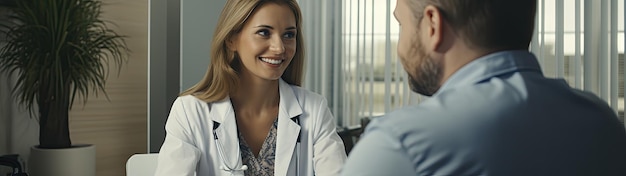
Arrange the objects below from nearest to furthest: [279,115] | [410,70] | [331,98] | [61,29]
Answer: [410,70] → [279,115] → [331,98] → [61,29]

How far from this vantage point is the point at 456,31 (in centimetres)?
Answer: 80

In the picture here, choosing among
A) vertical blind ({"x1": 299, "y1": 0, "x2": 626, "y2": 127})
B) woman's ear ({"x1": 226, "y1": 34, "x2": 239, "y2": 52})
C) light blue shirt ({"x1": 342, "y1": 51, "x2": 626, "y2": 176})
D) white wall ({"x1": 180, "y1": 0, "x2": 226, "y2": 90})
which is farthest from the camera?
Answer: white wall ({"x1": 180, "y1": 0, "x2": 226, "y2": 90})

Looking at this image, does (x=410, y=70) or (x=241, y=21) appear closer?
(x=410, y=70)

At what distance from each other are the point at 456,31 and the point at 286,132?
1.21m

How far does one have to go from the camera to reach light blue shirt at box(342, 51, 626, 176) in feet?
2.33

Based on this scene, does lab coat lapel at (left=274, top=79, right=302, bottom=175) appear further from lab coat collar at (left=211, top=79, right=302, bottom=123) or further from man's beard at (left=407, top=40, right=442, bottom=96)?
man's beard at (left=407, top=40, right=442, bottom=96)

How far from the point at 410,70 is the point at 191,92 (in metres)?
1.24

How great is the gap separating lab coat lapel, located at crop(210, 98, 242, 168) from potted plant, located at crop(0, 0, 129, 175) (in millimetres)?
2465

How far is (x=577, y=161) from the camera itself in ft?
2.45

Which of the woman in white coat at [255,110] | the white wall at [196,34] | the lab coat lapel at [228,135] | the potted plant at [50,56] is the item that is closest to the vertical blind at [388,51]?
the white wall at [196,34]

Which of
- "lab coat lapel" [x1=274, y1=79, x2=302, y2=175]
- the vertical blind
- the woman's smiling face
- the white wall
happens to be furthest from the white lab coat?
the white wall

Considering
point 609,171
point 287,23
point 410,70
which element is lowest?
point 609,171

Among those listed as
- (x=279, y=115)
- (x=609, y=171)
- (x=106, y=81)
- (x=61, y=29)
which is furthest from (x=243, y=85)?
(x=106, y=81)

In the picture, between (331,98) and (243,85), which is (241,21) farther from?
(331,98)
